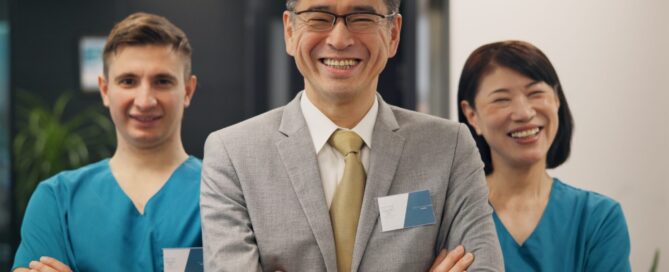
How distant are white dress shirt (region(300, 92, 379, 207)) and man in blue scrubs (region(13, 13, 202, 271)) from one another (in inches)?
21.8

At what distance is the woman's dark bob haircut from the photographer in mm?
2443

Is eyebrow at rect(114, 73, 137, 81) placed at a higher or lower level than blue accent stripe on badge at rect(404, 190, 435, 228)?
higher

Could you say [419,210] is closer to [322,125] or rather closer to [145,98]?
[322,125]

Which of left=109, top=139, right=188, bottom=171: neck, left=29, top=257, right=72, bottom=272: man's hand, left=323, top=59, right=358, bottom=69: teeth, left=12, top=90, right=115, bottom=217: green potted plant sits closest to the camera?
left=323, top=59, right=358, bottom=69: teeth

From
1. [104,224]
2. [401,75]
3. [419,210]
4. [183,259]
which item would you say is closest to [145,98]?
[104,224]

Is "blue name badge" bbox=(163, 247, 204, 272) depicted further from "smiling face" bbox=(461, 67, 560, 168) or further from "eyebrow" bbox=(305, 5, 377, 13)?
"smiling face" bbox=(461, 67, 560, 168)

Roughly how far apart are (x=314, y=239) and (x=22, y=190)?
14.0 feet

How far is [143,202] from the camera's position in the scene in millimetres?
2561

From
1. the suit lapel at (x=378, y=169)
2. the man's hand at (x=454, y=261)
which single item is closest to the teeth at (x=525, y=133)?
the suit lapel at (x=378, y=169)

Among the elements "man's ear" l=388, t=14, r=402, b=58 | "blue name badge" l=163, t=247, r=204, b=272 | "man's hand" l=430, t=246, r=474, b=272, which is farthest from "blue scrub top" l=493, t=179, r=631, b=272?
"blue name badge" l=163, t=247, r=204, b=272

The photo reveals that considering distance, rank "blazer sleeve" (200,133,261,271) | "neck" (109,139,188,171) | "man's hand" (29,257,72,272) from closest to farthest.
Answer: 1. "blazer sleeve" (200,133,261,271)
2. "man's hand" (29,257,72,272)
3. "neck" (109,139,188,171)

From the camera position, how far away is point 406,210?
2049 millimetres

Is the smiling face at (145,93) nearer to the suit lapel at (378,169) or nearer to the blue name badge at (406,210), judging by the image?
the suit lapel at (378,169)

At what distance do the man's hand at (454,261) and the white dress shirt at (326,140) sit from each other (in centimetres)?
32
